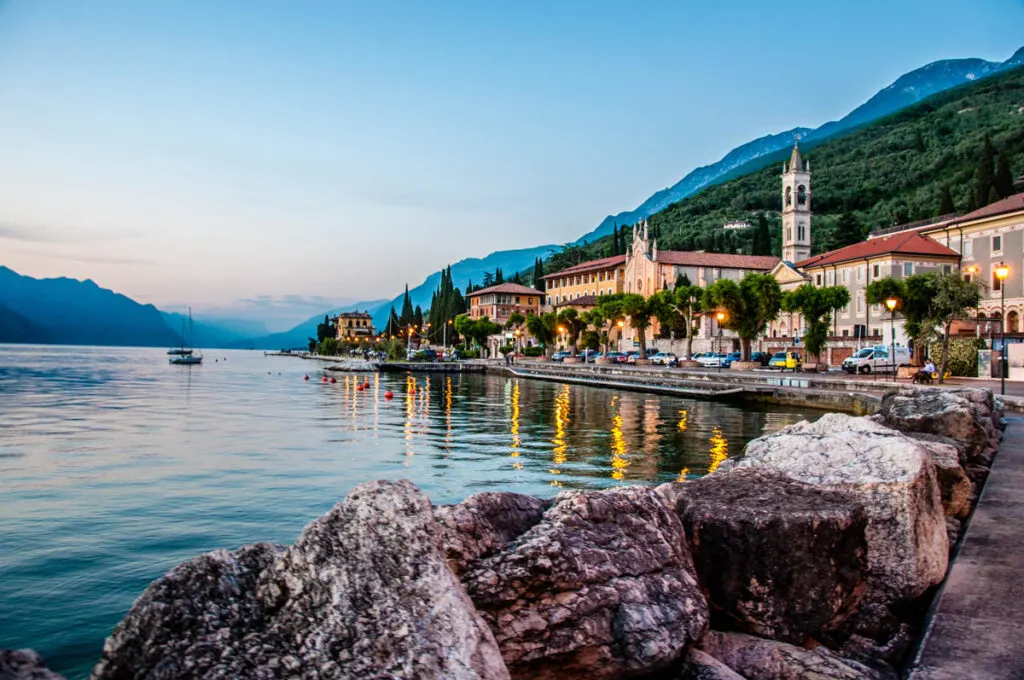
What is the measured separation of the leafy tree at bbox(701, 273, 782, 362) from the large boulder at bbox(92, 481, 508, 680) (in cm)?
5989

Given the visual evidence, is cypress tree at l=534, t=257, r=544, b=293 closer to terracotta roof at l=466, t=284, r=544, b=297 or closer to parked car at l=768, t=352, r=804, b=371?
terracotta roof at l=466, t=284, r=544, b=297

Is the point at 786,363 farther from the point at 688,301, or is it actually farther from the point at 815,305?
the point at 688,301

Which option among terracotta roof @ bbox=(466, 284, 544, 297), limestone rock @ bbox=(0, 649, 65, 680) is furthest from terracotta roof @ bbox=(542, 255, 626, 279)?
limestone rock @ bbox=(0, 649, 65, 680)

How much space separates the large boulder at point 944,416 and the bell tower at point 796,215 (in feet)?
382

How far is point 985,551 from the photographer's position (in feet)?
22.1

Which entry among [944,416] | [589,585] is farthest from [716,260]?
[589,585]

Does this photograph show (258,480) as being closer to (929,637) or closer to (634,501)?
(634,501)

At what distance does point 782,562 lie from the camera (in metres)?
5.39

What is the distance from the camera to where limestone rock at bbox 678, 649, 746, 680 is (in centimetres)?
444

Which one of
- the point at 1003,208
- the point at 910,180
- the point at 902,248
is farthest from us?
the point at 910,180

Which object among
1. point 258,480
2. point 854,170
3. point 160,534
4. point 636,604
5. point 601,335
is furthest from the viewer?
point 854,170

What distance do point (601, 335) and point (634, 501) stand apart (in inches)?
4259

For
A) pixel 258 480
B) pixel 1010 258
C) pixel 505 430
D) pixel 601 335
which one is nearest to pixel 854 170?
pixel 601 335

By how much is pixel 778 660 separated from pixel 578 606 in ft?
5.33
